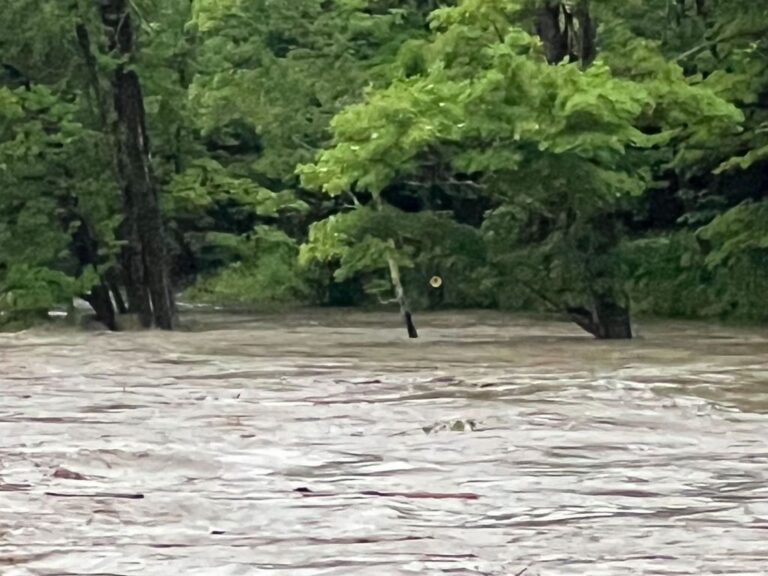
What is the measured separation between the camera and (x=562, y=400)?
1290 centimetres

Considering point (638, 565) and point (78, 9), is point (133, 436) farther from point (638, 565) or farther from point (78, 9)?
point (78, 9)

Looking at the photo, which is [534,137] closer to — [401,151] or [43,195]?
[401,151]

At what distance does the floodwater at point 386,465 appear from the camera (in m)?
6.91

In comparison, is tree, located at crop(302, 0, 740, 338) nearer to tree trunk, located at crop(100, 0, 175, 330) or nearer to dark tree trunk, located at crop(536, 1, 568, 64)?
dark tree trunk, located at crop(536, 1, 568, 64)

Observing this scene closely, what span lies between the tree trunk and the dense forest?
0.12 ft

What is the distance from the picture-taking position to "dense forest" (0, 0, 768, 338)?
696 inches

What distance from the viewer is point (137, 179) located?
2419 centimetres

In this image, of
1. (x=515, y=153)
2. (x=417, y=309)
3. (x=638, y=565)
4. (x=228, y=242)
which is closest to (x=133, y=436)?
(x=638, y=565)

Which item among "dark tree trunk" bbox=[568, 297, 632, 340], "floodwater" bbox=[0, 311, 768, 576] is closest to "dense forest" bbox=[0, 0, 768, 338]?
"dark tree trunk" bbox=[568, 297, 632, 340]

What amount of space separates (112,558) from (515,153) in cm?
1129

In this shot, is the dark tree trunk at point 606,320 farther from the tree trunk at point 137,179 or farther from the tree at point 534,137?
the tree trunk at point 137,179

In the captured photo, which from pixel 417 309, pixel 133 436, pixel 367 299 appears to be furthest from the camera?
pixel 367 299

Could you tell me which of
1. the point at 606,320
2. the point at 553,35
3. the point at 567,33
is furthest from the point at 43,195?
the point at 606,320

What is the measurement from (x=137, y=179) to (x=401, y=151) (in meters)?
7.61
